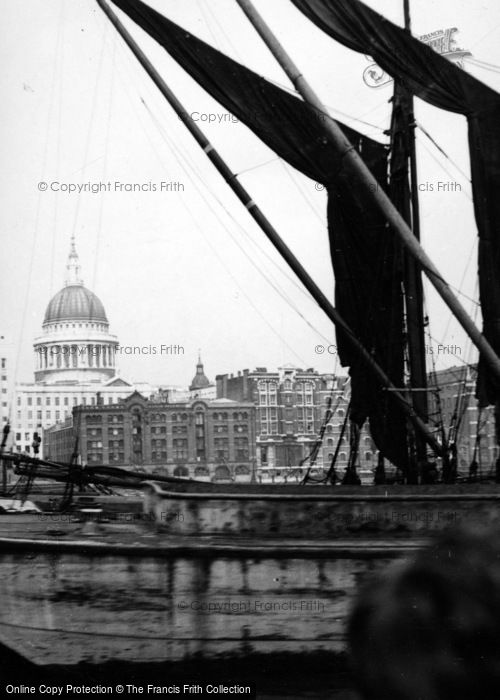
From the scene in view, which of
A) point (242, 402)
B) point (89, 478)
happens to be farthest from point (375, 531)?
point (242, 402)

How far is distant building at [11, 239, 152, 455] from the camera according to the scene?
164 ft

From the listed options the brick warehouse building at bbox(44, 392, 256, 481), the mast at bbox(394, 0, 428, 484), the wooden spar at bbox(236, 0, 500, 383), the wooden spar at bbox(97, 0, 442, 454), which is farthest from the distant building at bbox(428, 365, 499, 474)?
the brick warehouse building at bbox(44, 392, 256, 481)

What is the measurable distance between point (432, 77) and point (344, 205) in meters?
2.17

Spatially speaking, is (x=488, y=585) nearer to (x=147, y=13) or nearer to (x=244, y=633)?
(x=244, y=633)

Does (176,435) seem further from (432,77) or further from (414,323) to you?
(432,77)

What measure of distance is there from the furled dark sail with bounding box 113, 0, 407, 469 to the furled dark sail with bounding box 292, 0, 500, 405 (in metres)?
1.19

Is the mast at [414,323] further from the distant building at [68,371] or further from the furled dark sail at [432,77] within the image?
the distant building at [68,371]

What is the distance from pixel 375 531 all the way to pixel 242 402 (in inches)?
1424

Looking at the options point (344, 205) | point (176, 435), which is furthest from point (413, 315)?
point (176, 435)

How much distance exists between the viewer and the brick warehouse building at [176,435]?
45750mm

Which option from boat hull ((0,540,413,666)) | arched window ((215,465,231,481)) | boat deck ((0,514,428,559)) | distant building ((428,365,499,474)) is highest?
distant building ((428,365,499,474))

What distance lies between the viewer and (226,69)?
41.3 ft

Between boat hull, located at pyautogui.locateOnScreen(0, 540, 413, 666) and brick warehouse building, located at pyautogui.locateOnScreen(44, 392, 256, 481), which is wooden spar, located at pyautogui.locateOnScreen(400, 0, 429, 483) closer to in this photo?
boat hull, located at pyautogui.locateOnScreen(0, 540, 413, 666)

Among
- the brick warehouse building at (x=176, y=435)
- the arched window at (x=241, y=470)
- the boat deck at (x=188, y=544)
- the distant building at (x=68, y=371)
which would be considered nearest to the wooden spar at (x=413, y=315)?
the boat deck at (x=188, y=544)
